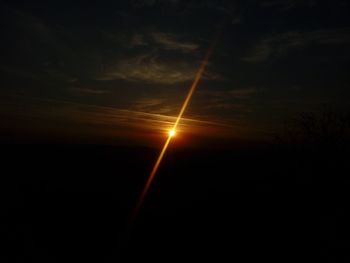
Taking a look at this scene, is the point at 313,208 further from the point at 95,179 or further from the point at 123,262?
the point at 95,179

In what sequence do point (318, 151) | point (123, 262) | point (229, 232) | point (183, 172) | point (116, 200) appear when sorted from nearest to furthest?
point (123, 262), point (229, 232), point (116, 200), point (318, 151), point (183, 172)

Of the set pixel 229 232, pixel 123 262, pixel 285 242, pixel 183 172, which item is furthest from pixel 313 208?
pixel 183 172

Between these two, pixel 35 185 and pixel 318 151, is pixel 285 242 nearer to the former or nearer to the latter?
pixel 318 151

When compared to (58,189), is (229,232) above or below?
below

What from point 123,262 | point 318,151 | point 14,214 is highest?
point 318,151

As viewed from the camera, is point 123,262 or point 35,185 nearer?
point 123,262

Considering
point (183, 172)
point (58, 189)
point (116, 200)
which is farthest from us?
point (183, 172)
